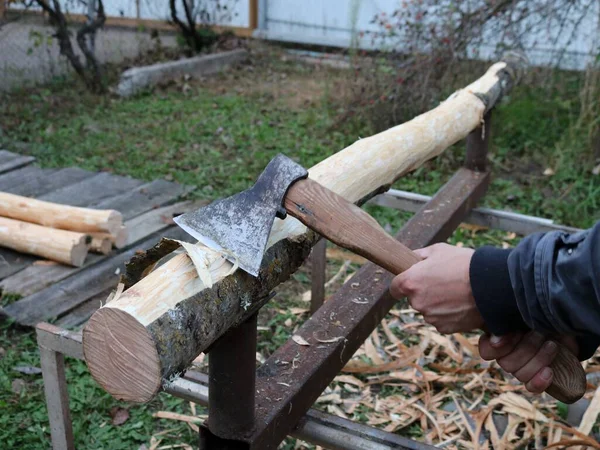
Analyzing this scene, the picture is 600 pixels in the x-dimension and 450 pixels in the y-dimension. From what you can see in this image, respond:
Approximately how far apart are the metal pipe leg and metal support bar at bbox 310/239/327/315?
57.3 inches

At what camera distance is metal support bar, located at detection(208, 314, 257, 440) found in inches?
62.7

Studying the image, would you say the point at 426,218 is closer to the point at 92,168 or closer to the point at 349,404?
the point at 349,404

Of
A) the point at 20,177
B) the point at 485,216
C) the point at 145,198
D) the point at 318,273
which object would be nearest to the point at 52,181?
the point at 20,177

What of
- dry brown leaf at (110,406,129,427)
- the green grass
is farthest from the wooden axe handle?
the green grass

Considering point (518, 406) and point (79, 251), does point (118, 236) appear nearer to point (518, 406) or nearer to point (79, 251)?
point (79, 251)

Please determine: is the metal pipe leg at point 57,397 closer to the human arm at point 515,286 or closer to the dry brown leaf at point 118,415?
the dry brown leaf at point 118,415

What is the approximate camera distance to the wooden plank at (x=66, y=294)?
10.8ft

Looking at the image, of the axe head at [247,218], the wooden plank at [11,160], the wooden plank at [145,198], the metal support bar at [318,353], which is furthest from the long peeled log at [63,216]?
the axe head at [247,218]

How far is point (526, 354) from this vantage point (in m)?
1.56

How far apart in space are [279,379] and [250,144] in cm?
444

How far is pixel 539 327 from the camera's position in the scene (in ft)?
4.44

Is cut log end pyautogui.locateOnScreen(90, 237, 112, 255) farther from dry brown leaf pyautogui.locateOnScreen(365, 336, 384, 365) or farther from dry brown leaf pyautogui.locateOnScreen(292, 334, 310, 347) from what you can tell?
dry brown leaf pyautogui.locateOnScreen(292, 334, 310, 347)

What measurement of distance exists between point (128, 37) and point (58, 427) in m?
7.89

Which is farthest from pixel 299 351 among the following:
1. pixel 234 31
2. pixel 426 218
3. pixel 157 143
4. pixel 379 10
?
pixel 234 31
